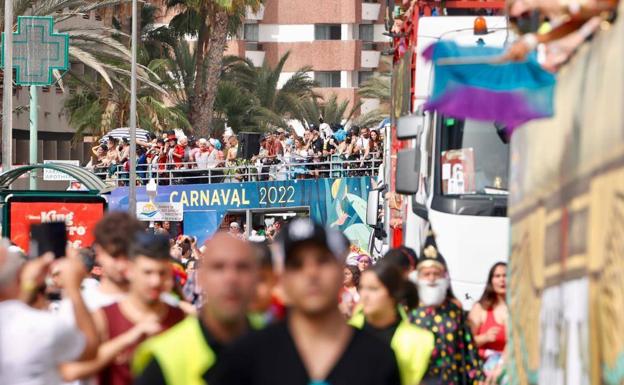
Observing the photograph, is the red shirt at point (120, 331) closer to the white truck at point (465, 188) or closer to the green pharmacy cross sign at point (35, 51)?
the white truck at point (465, 188)

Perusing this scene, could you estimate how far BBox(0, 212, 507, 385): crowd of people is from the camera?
504cm

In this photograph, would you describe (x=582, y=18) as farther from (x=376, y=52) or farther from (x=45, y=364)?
(x=376, y=52)

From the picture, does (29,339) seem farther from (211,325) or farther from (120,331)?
(211,325)

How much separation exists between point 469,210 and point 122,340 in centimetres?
698

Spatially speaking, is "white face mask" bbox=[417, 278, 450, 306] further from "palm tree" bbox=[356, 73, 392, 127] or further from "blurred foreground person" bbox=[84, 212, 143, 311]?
"palm tree" bbox=[356, 73, 392, 127]

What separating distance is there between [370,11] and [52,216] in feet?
264

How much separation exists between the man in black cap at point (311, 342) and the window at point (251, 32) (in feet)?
314

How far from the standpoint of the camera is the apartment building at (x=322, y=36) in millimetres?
99875

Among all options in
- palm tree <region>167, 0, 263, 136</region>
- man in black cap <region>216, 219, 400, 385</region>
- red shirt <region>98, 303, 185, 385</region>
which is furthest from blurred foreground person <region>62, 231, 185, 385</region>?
palm tree <region>167, 0, 263, 136</region>

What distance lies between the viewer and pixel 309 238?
512 cm

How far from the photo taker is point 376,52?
333 feet

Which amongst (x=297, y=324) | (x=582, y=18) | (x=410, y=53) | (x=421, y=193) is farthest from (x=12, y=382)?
(x=410, y=53)

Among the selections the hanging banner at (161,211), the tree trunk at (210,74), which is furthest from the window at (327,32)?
the hanging banner at (161,211)

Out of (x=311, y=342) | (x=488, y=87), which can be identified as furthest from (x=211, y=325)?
(x=488, y=87)
